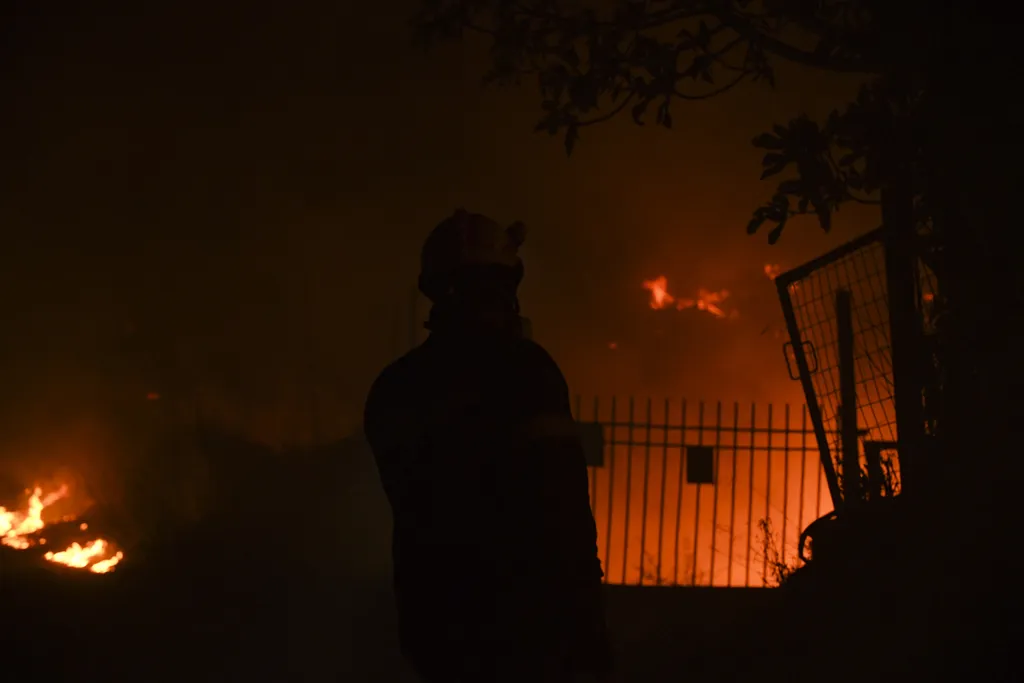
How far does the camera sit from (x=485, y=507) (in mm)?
1980

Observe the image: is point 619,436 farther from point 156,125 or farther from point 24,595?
point 24,595

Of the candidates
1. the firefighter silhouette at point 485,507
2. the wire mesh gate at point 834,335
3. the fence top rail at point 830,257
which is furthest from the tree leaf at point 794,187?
the firefighter silhouette at point 485,507

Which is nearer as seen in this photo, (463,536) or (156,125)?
(463,536)

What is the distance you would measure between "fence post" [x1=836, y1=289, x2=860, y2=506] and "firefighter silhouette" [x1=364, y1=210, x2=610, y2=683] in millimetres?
4235

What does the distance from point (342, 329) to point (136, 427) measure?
2.76 meters

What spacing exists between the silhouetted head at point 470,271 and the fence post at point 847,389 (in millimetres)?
4149

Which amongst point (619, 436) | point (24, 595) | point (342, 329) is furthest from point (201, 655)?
point (619, 436)

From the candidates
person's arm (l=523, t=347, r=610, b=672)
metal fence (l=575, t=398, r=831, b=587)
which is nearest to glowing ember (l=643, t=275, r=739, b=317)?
metal fence (l=575, t=398, r=831, b=587)

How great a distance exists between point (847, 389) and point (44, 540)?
769cm

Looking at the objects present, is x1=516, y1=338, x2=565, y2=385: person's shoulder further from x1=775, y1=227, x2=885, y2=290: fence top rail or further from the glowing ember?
the glowing ember

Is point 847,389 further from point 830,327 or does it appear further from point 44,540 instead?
point 44,540

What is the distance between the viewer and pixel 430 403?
2053 mm

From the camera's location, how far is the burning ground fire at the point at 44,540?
8.20m

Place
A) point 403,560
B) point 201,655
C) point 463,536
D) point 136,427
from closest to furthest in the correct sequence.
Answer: point 463,536 < point 403,560 < point 201,655 < point 136,427
